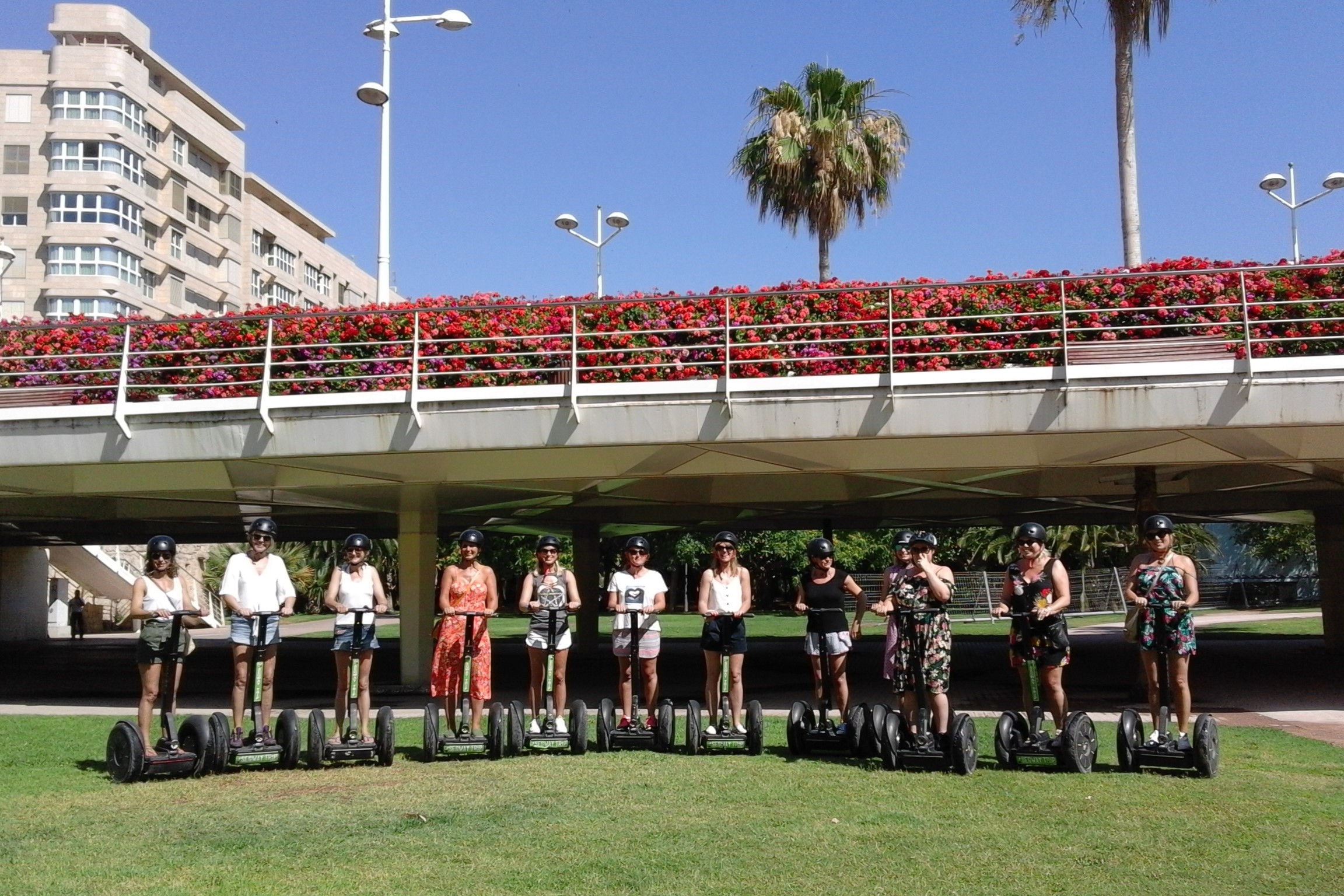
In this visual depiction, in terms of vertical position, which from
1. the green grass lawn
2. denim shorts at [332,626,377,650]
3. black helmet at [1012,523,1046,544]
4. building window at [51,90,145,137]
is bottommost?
the green grass lawn

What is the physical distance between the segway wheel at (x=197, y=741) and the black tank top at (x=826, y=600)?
426 centimetres

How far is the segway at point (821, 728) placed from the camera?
28.8ft

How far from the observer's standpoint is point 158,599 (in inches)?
336

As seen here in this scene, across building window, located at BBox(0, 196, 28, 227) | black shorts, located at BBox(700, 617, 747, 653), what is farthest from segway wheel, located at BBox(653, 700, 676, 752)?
building window, located at BBox(0, 196, 28, 227)

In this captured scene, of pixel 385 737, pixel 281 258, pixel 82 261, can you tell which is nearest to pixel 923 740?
pixel 385 737

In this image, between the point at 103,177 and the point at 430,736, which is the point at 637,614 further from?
the point at 103,177

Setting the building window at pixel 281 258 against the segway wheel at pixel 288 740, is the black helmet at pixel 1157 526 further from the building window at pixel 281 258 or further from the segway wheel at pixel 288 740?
the building window at pixel 281 258

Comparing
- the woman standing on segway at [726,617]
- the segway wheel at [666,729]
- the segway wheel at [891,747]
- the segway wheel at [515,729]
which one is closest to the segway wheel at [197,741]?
the segway wheel at [515,729]

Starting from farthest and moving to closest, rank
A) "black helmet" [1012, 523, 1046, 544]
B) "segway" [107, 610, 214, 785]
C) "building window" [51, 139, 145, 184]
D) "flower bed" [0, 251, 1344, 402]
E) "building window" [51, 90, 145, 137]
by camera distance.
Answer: "building window" [51, 90, 145, 137] < "building window" [51, 139, 145, 184] < "flower bed" [0, 251, 1344, 402] < "segway" [107, 610, 214, 785] < "black helmet" [1012, 523, 1046, 544]

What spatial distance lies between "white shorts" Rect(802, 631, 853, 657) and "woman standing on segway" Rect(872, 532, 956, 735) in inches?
27.0

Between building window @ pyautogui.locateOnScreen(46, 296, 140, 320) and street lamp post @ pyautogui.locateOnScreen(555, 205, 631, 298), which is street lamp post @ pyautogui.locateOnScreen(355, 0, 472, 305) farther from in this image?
building window @ pyautogui.locateOnScreen(46, 296, 140, 320)

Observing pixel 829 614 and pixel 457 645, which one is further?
pixel 457 645

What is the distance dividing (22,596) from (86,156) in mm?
22307

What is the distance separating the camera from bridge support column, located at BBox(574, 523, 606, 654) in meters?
24.5
